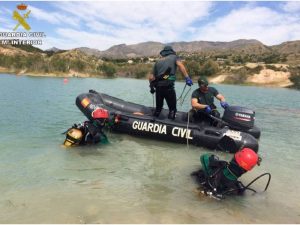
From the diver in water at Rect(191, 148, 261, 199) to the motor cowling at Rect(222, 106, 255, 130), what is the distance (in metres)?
3.00

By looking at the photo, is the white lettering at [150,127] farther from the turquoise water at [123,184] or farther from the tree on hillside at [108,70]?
the tree on hillside at [108,70]

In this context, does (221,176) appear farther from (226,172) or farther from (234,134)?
(234,134)

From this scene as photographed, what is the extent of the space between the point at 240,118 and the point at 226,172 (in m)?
3.50

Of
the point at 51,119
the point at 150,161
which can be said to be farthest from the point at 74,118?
the point at 150,161

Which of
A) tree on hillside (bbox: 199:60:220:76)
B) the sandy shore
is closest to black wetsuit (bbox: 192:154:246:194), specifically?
the sandy shore

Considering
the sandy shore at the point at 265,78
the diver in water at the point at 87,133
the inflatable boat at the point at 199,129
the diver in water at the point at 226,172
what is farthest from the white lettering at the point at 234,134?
the sandy shore at the point at 265,78

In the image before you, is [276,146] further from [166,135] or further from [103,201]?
[103,201]

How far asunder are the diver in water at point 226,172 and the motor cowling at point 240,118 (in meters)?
3.00

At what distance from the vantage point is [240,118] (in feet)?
26.6

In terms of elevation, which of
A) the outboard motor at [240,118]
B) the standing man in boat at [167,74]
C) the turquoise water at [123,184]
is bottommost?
the turquoise water at [123,184]

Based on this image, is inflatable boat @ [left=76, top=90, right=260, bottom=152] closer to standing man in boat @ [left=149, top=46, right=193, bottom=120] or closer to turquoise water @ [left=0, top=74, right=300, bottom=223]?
turquoise water @ [left=0, top=74, right=300, bottom=223]

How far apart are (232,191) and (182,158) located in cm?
213

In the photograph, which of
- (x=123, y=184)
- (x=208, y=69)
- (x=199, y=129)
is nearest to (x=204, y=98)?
(x=199, y=129)

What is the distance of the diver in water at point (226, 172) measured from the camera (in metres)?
4.61
